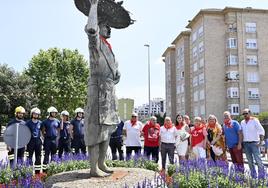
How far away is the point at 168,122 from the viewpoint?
11.1 meters

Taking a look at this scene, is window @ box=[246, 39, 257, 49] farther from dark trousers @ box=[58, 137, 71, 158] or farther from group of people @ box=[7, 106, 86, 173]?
dark trousers @ box=[58, 137, 71, 158]

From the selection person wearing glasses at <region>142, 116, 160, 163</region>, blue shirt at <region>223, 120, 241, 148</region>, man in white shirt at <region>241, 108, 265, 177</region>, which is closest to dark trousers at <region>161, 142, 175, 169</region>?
person wearing glasses at <region>142, 116, 160, 163</region>

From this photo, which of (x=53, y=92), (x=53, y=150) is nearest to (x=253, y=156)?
(x=53, y=150)

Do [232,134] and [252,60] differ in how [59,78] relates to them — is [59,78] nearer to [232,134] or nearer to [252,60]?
[252,60]

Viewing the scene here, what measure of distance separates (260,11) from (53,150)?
47964 mm

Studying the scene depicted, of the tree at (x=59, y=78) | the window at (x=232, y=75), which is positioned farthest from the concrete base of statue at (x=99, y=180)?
the window at (x=232, y=75)

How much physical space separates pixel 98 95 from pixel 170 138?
15.4ft

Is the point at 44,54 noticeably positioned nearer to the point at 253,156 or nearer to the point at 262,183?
the point at 253,156

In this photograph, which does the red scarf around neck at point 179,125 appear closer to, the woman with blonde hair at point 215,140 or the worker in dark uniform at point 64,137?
the woman with blonde hair at point 215,140

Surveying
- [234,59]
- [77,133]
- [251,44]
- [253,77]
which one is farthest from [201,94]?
[77,133]

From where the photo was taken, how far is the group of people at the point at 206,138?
Answer: 1020 cm

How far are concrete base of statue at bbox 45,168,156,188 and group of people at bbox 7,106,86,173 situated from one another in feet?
9.29

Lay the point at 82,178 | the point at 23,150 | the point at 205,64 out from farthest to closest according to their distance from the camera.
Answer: the point at 205,64, the point at 23,150, the point at 82,178

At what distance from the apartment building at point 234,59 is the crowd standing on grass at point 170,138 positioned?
131ft
